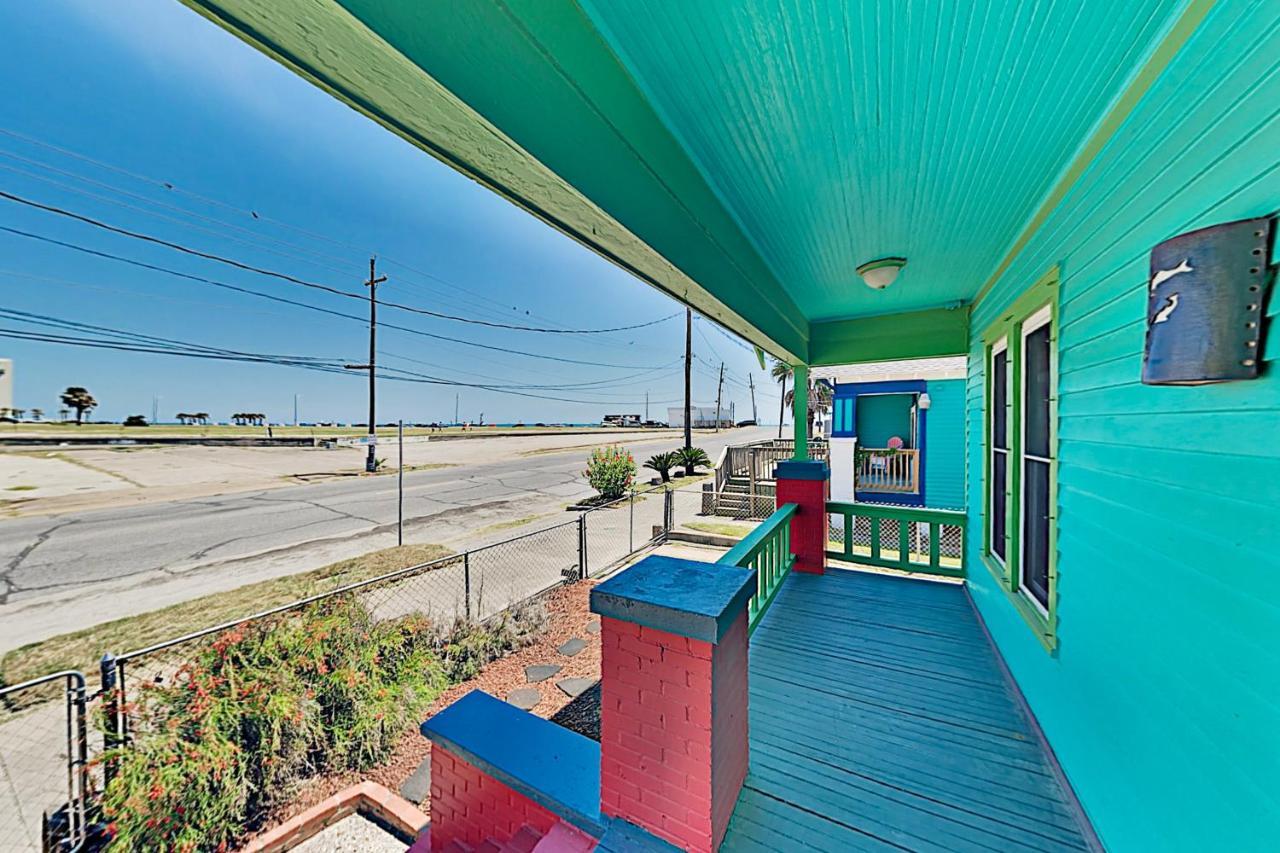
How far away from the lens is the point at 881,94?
1.69m

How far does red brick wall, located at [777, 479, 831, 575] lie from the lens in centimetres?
446

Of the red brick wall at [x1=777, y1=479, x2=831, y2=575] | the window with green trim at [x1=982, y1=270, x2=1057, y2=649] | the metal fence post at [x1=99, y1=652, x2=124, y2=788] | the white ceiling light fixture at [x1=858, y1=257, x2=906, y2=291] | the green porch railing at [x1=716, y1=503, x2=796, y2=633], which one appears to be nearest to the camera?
the window with green trim at [x1=982, y1=270, x2=1057, y2=649]

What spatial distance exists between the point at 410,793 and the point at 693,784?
273 centimetres

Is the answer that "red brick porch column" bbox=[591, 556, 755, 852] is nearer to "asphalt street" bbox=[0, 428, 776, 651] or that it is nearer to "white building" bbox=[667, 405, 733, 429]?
"asphalt street" bbox=[0, 428, 776, 651]

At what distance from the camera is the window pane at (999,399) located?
A: 3.23m

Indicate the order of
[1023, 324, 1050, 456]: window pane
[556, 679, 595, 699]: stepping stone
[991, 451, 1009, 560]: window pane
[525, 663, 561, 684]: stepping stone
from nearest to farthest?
[1023, 324, 1050, 456]: window pane → [991, 451, 1009, 560]: window pane → [556, 679, 595, 699]: stepping stone → [525, 663, 561, 684]: stepping stone

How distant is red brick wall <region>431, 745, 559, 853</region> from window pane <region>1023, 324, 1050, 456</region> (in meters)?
3.05

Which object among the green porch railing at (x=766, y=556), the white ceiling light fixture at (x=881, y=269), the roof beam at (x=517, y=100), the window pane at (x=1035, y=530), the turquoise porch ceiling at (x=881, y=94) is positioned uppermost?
the turquoise porch ceiling at (x=881, y=94)

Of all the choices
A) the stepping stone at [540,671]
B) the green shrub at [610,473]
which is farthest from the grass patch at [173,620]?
the green shrub at [610,473]

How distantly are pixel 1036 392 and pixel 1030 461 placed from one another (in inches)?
15.8

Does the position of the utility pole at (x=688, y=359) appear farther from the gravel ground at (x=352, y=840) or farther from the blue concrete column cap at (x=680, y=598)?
the blue concrete column cap at (x=680, y=598)

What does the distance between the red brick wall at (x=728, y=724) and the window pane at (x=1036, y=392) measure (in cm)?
211

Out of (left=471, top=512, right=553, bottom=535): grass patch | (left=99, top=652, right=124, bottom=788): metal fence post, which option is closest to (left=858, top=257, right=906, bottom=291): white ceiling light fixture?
(left=99, top=652, right=124, bottom=788): metal fence post

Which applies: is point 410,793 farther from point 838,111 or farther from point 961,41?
point 961,41
